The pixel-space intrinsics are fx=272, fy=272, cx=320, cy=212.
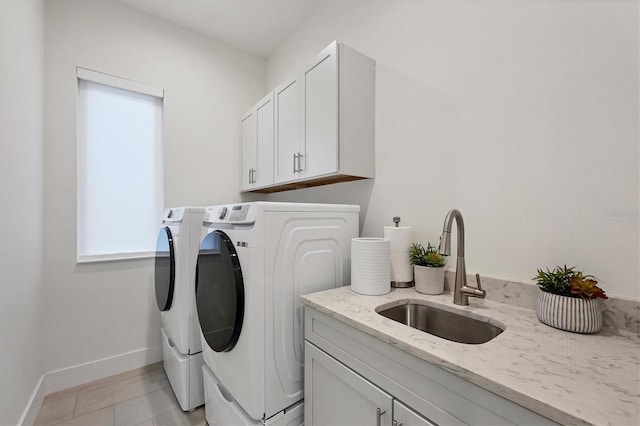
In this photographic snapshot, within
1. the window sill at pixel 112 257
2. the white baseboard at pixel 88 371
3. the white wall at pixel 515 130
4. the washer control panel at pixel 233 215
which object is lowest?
the white baseboard at pixel 88 371

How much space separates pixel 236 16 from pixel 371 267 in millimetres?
2477

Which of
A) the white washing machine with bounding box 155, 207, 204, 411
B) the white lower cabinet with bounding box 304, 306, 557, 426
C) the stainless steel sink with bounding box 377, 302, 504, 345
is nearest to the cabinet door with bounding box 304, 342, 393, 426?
the white lower cabinet with bounding box 304, 306, 557, 426

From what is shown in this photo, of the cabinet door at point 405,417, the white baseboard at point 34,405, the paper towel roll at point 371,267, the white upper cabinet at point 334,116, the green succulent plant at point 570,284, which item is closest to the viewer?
the cabinet door at point 405,417

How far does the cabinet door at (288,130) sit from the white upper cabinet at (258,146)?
0.36 feet

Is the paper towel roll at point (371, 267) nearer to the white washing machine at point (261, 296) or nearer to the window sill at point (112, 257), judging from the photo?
the white washing machine at point (261, 296)

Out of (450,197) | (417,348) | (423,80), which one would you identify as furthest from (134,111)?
(417,348)

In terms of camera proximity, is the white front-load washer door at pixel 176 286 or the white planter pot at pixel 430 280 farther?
the white front-load washer door at pixel 176 286

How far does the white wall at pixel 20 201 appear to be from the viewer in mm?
1304

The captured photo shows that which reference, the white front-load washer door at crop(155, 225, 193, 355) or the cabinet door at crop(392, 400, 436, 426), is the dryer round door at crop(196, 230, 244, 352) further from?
the cabinet door at crop(392, 400, 436, 426)

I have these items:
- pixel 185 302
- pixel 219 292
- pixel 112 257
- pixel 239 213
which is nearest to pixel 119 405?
pixel 185 302

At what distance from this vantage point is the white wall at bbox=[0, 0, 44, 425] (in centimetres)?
130

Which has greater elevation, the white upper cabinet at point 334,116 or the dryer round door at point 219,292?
the white upper cabinet at point 334,116

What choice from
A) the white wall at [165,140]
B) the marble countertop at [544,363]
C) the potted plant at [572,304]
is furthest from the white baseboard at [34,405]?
the potted plant at [572,304]

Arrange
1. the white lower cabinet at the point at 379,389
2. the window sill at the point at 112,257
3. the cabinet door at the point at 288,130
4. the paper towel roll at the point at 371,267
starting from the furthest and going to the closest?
the window sill at the point at 112,257
the cabinet door at the point at 288,130
the paper towel roll at the point at 371,267
the white lower cabinet at the point at 379,389
